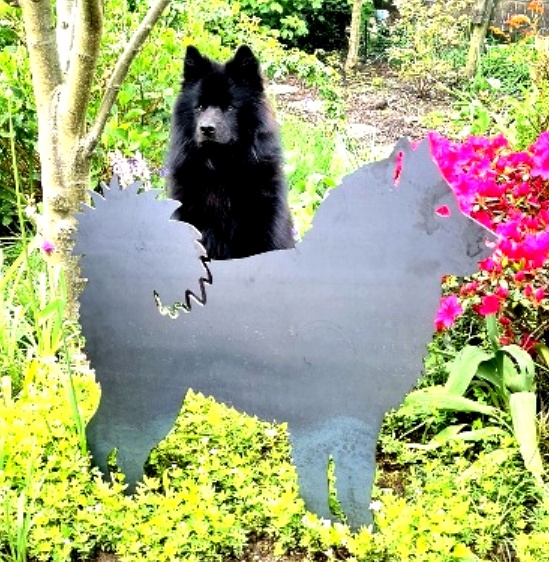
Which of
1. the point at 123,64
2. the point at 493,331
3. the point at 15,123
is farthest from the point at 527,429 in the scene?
the point at 15,123

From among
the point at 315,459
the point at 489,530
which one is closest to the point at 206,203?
the point at 315,459

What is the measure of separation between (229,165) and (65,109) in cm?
73

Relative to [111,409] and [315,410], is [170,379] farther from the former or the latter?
[315,410]

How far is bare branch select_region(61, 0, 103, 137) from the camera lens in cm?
289

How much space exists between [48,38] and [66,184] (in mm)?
585

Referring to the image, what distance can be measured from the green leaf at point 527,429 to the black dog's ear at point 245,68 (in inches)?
60.5

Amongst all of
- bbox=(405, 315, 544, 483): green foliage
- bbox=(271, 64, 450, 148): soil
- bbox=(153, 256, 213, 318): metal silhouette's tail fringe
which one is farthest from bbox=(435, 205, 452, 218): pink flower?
bbox=(271, 64, 450, 148): soil

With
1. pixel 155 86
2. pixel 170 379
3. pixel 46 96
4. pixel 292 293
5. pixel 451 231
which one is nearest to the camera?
pixel 451 231

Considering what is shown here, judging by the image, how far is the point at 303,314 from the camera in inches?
92.2

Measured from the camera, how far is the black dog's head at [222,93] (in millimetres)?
2971

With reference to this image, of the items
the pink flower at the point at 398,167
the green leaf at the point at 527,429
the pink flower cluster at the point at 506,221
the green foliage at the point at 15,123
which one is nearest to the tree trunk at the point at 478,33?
the green foliage at the point at 15,123

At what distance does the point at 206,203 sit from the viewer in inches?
120

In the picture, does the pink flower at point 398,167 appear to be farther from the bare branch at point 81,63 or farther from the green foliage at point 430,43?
the green foliage at point 430,43

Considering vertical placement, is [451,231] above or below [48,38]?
below
